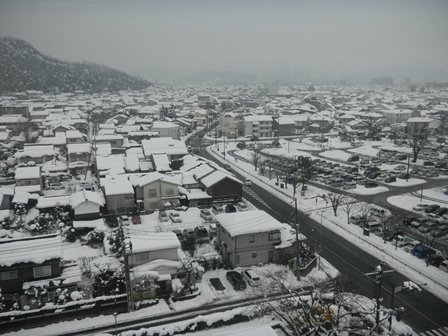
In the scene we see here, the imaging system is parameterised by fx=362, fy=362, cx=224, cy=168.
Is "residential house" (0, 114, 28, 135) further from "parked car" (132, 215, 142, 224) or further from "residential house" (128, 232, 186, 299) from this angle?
"residential house" (128, 232, 186, 299)

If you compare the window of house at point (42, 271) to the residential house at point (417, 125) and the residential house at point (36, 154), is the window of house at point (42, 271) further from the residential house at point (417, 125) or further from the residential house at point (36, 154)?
the residential house at point (417, 125)

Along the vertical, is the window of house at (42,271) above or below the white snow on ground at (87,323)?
above

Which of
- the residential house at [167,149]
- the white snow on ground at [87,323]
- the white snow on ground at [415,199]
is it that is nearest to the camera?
the white snow on ground at [87,323]

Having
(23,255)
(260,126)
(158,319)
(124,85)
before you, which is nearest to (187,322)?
(158,319)

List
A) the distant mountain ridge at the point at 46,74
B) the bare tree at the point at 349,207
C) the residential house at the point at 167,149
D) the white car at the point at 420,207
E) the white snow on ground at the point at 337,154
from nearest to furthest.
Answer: the bare tree at the point at 349,207 < the white car at the point at 420,207 < the residential house at the point at 167,149 < the white snow on ground at the point at 337,154 < the distant mountain ridge at the point at 46,74

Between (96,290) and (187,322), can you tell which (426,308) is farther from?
(96,290)

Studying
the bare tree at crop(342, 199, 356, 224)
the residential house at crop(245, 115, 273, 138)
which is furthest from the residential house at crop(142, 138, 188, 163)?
the residential house at crop(245, 115, 273, 138)

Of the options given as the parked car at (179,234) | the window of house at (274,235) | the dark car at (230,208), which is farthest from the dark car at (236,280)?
A: the dark car at (230,208)

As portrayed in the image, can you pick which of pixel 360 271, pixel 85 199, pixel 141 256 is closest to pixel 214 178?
pixel 85 199
